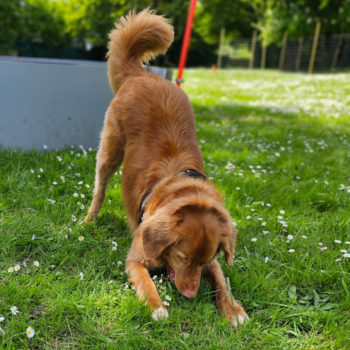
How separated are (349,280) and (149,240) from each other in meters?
1.59

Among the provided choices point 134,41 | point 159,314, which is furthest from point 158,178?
point 134,41

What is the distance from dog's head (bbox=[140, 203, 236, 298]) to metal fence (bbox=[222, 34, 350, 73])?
23575mm

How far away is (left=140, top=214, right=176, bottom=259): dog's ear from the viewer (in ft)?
7.80

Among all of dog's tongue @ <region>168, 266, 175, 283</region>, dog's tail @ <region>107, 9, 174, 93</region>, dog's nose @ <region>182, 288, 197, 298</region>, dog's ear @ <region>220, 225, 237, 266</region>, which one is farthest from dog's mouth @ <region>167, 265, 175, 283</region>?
dog's tail @ <region>107, 9, 174, 93</region>

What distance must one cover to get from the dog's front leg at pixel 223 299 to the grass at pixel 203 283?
7cm

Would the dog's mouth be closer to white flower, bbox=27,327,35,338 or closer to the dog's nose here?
the dog's nose

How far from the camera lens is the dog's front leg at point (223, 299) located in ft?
8.01

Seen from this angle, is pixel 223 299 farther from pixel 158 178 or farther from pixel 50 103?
pixel 50 103

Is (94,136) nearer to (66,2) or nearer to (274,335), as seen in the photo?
(274,335)

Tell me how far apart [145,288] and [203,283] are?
495mm

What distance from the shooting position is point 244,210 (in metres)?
3.84

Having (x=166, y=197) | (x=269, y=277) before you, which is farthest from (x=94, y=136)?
(x=269, y=277)

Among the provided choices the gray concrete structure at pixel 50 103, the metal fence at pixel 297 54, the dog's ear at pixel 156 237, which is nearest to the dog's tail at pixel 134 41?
the gray concrete structure at pixel 50 103

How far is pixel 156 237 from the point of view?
2410 mm
